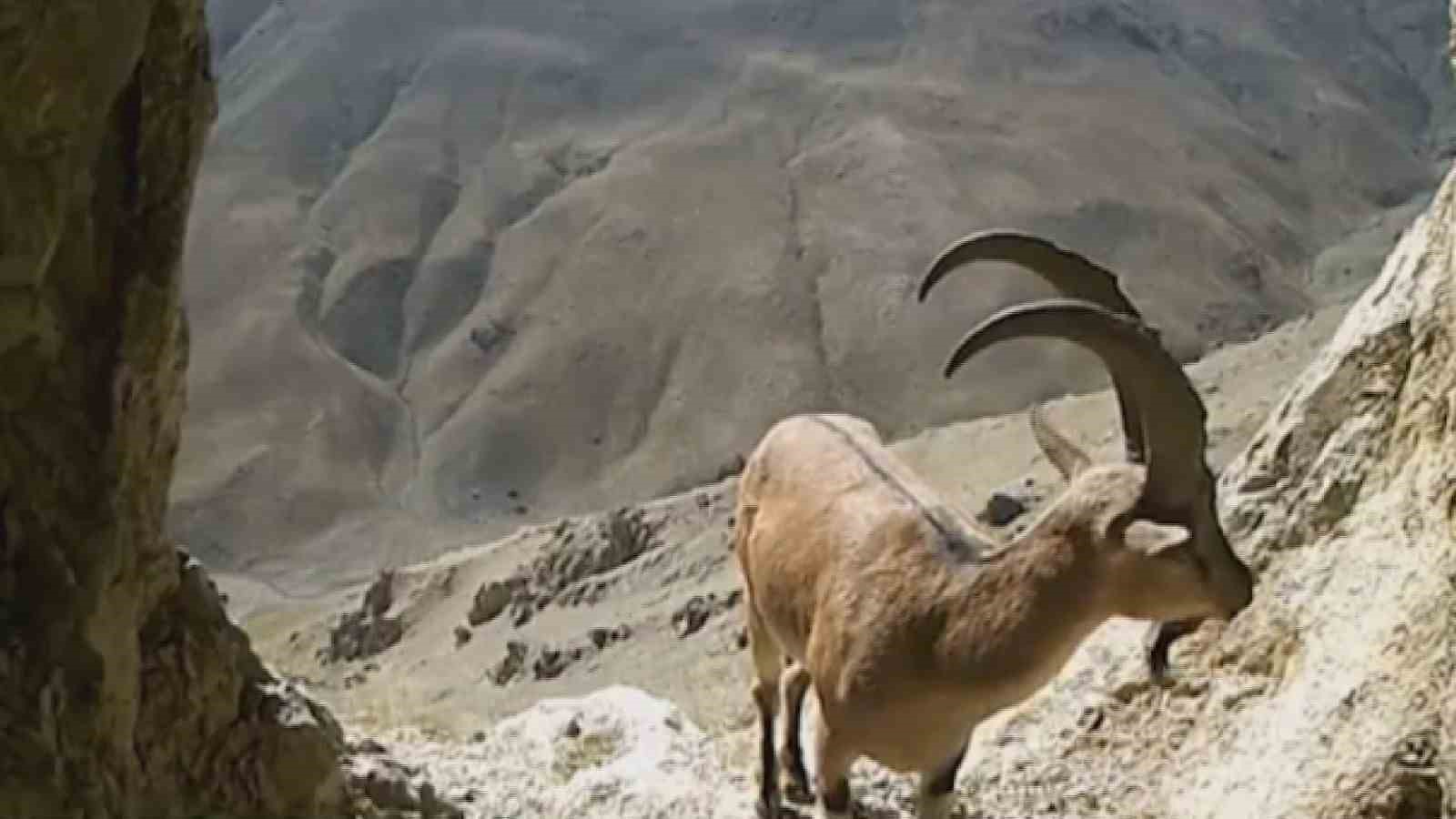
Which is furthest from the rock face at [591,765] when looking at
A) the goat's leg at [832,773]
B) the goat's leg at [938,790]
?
the goat's leg at [938,790]

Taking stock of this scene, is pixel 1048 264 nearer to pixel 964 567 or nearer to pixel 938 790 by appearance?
pixel 964 567

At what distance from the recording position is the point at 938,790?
8.59 m

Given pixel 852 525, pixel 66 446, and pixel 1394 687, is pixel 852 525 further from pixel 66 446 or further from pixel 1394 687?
pixel 66 446

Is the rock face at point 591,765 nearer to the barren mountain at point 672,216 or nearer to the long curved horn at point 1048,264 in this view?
the long curved horn at point 1048,264

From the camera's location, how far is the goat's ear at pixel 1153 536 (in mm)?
7262

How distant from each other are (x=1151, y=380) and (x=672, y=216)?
180ft

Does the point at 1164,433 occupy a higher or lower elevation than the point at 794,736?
higher

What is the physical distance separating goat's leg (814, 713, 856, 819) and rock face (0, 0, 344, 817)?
295 cm

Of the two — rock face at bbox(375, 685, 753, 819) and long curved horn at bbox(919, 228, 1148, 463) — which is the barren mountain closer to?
rock face at bbox(375, 685, 753, 819)

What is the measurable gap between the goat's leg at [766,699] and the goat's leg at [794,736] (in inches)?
4.1

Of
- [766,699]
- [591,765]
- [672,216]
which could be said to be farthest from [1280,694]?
[672,216]

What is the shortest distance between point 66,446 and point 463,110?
220ft

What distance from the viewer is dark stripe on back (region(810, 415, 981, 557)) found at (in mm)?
8242

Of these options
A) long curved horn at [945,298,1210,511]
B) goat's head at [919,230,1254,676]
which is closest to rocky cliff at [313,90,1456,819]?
goat's head at [919,230,1254,676]
